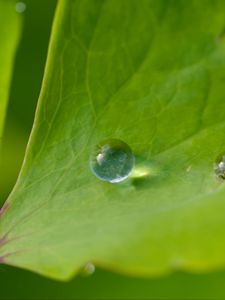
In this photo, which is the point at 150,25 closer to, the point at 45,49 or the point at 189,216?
the point at 189,216

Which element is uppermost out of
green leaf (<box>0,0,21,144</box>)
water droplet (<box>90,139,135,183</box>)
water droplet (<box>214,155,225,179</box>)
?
green leaf (<box>0,0,21,144</box>)

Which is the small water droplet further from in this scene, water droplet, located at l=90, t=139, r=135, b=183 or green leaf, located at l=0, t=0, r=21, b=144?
green leaf, located at l=0, t=0, r=21, b=144

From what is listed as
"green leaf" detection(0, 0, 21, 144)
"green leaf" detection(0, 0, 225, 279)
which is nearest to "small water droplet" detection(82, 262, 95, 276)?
"green leaf" detection(0, 0, 225, 279)

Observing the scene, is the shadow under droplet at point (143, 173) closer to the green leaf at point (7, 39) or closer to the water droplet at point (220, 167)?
the water droplet at point (220, 167)

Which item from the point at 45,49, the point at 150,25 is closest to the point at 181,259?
the point at 150,25

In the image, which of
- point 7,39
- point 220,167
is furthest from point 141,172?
point 7,39

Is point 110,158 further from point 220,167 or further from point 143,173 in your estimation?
point 220,167
